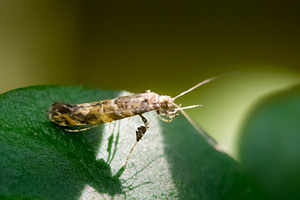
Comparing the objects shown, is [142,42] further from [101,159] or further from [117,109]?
[101,159]

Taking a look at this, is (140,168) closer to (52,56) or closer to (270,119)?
(270,119)

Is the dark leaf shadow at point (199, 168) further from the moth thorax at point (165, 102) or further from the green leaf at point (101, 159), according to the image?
the moth thorax at point (165, 102)

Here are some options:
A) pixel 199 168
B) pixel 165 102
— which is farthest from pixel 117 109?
pixel 199 168

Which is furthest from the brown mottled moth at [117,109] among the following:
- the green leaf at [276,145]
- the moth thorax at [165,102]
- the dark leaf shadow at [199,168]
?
the green leaf at [276,145]

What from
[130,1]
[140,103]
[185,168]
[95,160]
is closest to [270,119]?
[185,168]

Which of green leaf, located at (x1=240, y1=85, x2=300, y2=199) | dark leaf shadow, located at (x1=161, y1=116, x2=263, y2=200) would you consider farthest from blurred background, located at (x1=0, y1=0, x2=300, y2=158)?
dark leaf shadow, located at (x1=161, y1=116, x2=263, y2=200)

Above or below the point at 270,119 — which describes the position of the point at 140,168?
below
